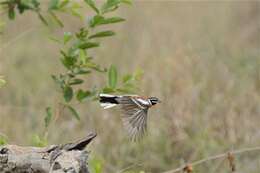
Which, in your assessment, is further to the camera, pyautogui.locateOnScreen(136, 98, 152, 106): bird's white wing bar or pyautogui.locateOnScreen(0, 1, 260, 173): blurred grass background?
pyautogui.locateOnScreen(0, 1, 260, 173): blurred grass background

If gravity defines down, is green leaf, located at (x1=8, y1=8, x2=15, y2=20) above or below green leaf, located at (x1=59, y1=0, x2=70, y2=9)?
below

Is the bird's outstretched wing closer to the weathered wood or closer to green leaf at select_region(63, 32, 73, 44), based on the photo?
the weathered wood

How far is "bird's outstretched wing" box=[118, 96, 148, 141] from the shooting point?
2.14m

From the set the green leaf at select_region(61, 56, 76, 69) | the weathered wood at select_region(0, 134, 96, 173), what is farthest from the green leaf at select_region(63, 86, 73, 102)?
the weathered wood at select_region(0, 134, 96, 173)

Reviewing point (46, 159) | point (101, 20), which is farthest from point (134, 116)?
point (101, 20)

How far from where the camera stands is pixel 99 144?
520cm

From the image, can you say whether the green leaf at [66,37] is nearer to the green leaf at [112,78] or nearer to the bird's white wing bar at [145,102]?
the green leaf at [112,78]

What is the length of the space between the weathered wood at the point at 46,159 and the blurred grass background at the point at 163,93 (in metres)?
0.95

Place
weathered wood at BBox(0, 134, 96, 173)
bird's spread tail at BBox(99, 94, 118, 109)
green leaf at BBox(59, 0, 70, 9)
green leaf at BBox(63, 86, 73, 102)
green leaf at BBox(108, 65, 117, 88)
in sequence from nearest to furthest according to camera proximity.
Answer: weathered wood at BBox(0, 134, 96, 173) → bird's spread tail at BBox(99, 94, 118, 109) → green leaf at BBox(108, 65, 117, 88) → green leaf at BBox(63, 86, 73, 102) → green leaf at BBox(59, 0, 70, 9)

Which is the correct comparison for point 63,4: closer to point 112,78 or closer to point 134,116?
point 112,78

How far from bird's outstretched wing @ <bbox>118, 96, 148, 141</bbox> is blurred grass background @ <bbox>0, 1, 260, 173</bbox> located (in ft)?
3.19

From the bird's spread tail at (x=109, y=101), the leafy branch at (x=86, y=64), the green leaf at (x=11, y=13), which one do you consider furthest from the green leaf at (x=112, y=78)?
the green leaf at (x=11, y=13)

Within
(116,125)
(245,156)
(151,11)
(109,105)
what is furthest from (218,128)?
(151,11)

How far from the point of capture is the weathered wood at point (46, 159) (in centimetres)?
213
